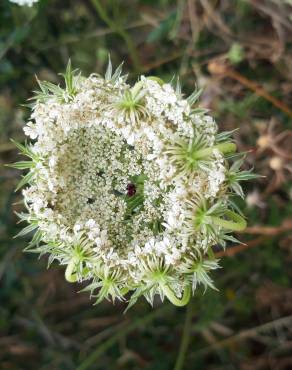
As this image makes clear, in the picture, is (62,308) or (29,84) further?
(62,308)

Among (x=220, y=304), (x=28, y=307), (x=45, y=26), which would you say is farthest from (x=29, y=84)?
(x=220, y=304)

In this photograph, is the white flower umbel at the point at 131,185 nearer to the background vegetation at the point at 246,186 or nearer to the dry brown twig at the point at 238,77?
the background vegetation at the point at 246,186

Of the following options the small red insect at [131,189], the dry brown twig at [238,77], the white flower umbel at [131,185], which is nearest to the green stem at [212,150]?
the white flower umbel at [131,185]

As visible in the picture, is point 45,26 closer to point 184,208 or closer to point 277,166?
point 277,166

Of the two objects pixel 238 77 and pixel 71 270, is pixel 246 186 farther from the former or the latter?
pixel 71 270

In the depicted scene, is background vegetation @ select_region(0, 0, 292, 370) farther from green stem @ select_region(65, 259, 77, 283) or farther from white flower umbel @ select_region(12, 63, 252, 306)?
green stem @ select_region(65, 259, 77, 283)

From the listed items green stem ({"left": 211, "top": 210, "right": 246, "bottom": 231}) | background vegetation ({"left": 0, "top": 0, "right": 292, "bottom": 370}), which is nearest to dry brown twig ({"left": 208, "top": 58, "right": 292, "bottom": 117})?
background vegetation ({"left": 0, "top": 0, "right": 292, "bottom": 370})
